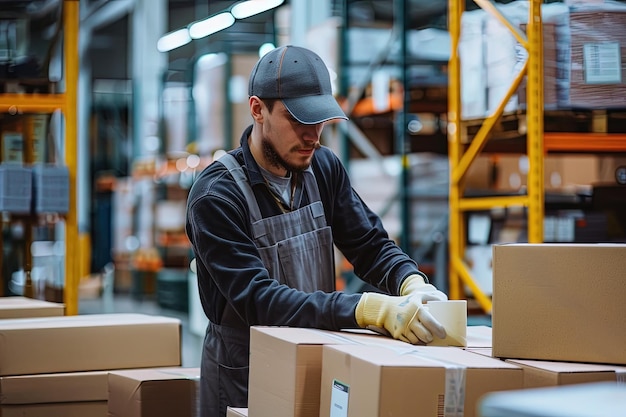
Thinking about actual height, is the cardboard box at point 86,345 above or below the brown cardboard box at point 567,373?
below

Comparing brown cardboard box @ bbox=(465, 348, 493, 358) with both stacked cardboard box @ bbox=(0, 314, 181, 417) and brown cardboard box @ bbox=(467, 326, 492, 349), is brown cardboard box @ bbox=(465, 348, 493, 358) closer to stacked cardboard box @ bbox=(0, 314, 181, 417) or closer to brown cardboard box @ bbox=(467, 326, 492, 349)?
brown cardboard box @ bbox=(467, 326, 492, 349)

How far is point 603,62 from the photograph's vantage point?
491cm

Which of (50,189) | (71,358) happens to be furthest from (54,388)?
(50,189)

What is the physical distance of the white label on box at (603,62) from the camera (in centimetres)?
490

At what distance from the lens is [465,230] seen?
21.2 feet

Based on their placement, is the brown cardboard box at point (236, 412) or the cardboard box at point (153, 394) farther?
the cardboard box at point (153, 394)

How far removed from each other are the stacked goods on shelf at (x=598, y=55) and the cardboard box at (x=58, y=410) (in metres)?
2.86

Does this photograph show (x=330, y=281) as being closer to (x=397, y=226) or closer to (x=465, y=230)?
(x=465, y=230)

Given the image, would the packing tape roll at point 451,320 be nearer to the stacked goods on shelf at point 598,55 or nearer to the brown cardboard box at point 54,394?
the brown cardboard box at point 54,394

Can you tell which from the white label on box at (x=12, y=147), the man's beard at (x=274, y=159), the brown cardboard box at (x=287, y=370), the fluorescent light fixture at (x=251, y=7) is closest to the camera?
the brown cardboard box at (x=287, y=370)

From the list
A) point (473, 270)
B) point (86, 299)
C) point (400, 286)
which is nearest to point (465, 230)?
point (473, 270)

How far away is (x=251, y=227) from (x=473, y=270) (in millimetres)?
3397

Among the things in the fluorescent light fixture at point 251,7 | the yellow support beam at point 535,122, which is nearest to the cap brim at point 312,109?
the yellow support beam at point 535,122

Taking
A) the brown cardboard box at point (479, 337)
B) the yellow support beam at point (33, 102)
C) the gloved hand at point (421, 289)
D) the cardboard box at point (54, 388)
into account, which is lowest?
the cardboard box at point (54, 388)
